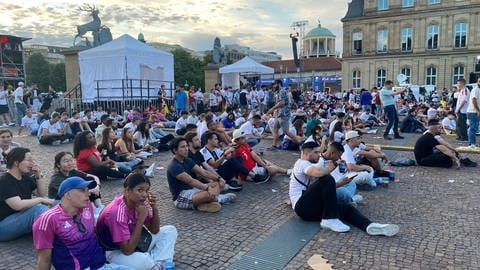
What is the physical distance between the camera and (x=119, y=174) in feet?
27.5

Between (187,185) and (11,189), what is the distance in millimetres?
2419

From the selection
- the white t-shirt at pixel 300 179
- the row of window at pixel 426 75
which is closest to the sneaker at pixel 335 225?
the white t-shirt at pixel 300 179

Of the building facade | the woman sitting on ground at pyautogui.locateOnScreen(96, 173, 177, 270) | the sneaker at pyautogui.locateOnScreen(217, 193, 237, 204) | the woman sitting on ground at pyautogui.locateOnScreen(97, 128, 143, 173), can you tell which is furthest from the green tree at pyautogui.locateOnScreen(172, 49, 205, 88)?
the woman sitting on ground at pyautogui.locateOnScreen(96, 173, 177, 270)

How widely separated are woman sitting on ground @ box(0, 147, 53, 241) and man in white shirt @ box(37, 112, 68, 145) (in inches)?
363

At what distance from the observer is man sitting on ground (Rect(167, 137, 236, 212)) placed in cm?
592

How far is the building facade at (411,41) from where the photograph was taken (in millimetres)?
45653

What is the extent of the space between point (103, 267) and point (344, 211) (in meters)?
3.28

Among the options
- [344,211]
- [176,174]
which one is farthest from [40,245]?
[344,211]

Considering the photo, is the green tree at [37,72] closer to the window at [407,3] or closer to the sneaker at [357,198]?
the window at [407,3]

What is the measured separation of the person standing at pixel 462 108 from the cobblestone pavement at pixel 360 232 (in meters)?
4.53

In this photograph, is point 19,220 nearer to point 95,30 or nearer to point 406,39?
point 95,30

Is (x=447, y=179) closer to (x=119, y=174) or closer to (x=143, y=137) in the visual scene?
(x=119, y=174)

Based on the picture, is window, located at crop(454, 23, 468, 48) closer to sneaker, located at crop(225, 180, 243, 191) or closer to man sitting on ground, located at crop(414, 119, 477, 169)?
man sitting on ground, located at crop(414, 119, 477, 169)

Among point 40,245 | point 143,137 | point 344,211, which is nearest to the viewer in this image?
point 40,245
